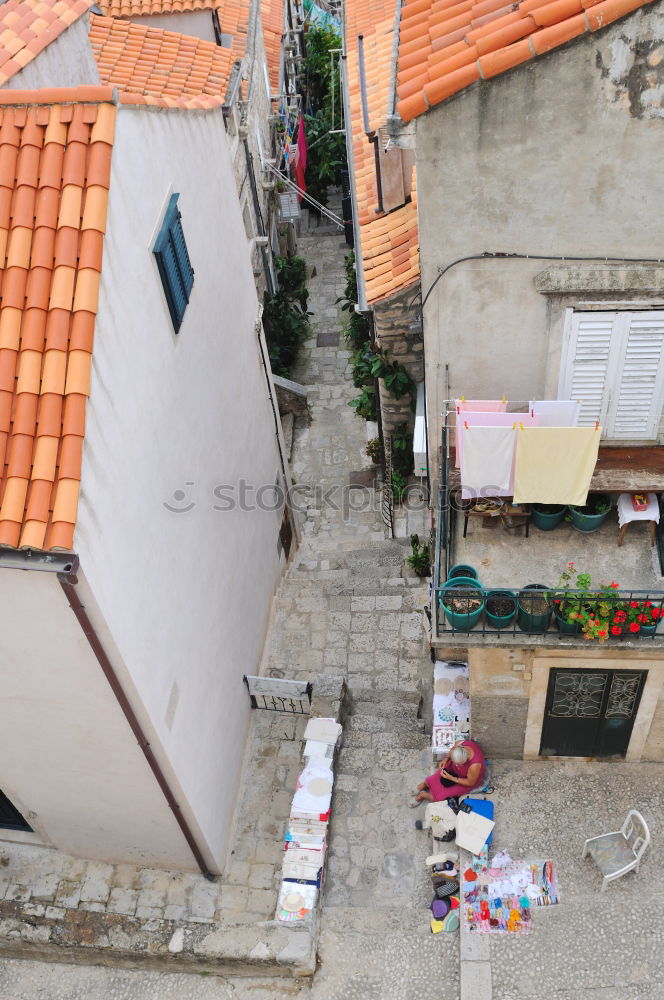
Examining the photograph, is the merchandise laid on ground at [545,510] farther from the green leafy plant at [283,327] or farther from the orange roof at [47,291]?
the green leafy plant at [283,327]

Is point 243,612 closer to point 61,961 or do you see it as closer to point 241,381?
point 241,381

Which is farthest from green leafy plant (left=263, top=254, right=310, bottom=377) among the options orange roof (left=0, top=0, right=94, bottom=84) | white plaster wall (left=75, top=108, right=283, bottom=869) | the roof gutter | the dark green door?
the dark green door

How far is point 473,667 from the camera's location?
10422 millimetres

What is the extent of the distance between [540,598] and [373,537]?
26.4ft

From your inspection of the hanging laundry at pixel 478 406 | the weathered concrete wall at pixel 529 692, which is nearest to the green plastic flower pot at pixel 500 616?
the weathered concrete wall at pixel 529 692

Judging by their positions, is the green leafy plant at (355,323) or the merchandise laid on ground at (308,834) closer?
the merchandise laid on ground at (308,834)

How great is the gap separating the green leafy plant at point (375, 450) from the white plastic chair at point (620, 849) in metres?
10.2

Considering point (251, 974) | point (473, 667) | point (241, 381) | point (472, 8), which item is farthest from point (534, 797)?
point (472, 8)

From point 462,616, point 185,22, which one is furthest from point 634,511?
point 185,22

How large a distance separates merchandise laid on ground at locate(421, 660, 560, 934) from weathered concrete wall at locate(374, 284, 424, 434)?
7733 millimetres

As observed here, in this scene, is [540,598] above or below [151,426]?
below

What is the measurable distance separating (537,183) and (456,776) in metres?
7.52

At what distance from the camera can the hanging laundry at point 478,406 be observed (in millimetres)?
9750

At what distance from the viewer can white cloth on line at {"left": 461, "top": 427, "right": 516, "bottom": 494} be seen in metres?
9.43
